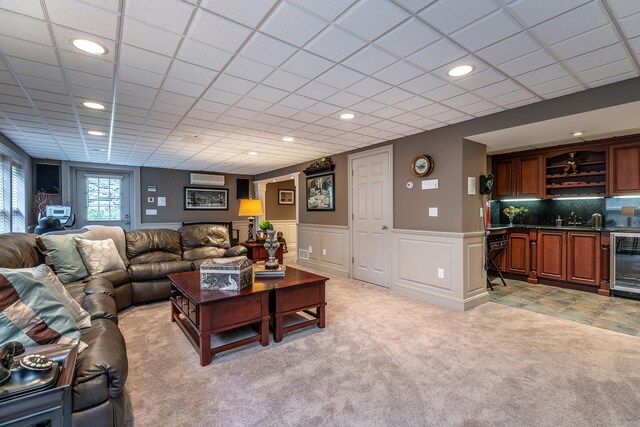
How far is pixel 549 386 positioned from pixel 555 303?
88.0 inches

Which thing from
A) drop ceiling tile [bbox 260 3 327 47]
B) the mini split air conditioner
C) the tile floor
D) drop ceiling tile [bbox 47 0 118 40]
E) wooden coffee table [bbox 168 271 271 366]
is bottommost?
the tile floor

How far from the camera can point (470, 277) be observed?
359 cm

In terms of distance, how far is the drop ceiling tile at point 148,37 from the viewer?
5.40 ft

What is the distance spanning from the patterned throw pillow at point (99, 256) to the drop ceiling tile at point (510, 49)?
4.10 m

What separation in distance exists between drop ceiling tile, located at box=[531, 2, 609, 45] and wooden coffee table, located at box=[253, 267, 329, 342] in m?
2.46

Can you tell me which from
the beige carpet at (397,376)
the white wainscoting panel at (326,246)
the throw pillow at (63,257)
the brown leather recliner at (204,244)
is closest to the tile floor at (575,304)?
the beige carpet at (397,376)

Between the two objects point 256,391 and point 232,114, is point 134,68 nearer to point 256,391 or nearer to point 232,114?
point 232,114

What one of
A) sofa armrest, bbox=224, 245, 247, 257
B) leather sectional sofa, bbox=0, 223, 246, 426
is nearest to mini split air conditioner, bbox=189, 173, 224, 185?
leather sectional sofa, bbox=0, 223, 246, 426

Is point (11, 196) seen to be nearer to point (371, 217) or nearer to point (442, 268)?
point (371, 217)

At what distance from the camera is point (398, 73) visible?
88.6 inches

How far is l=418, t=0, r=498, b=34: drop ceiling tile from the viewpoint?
4.89 ft

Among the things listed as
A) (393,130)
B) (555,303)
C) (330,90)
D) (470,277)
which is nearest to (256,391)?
(330,90)

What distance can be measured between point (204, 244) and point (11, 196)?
3074 mm

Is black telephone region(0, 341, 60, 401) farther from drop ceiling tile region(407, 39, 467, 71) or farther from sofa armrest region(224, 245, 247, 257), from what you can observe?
sofa armrest region(224, 245, 247, 257)
